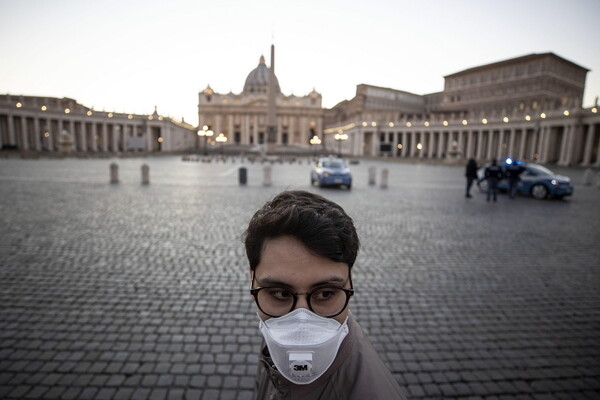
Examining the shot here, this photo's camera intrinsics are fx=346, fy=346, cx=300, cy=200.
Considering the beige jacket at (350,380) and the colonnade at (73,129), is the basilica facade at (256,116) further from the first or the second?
the beige jacket at (350,380)

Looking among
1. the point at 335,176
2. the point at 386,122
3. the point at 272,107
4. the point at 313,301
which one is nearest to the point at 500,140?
the point at 386,122

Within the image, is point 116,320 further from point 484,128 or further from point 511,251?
point 484,128

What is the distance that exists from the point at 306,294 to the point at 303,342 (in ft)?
0.66

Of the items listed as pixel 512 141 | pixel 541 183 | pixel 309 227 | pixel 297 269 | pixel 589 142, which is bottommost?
pixel 541 183

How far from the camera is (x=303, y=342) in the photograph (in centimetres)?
144

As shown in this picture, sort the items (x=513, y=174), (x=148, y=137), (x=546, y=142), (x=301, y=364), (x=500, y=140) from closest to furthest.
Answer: (x=301, y=364) → (x=513, y=174) → (x=546, y=142) → (x=500, y=140) → (x=148, y=137)

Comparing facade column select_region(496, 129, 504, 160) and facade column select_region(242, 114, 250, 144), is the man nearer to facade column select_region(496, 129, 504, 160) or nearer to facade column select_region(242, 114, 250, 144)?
facade column select_region(496, 129, 504, 160)

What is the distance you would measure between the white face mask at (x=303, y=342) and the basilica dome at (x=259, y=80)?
118493 millimetres

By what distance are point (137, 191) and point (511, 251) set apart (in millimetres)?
14032

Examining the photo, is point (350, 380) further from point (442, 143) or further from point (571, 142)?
point (442, 143)

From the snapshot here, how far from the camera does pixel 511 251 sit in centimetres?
719

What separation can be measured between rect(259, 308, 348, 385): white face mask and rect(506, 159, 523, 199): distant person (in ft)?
52.9

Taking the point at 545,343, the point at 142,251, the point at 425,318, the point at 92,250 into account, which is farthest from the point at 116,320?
the point at 545,343

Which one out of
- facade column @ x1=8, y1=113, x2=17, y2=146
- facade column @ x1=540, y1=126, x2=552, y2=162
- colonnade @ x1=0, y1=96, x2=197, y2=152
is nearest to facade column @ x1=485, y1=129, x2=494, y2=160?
facade column @ x1=540, y1=126, x2=552, y2=162
